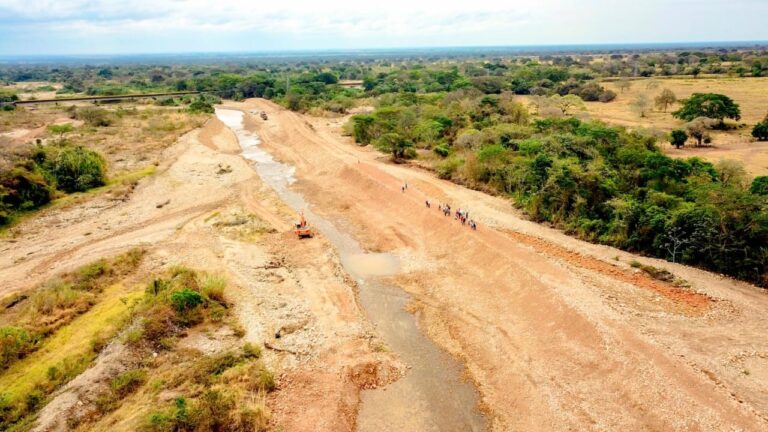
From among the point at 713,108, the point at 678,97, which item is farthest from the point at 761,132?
the point at 678,97

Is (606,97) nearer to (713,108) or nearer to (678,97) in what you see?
(678,97)

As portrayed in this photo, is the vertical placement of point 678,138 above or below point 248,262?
above

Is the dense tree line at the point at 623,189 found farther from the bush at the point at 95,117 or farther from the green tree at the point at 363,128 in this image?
the bush at the point at 95,117

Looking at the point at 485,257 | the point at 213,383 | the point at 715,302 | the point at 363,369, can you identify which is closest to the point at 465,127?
the point at 485,257

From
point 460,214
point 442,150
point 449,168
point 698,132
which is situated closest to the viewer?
point 460,214

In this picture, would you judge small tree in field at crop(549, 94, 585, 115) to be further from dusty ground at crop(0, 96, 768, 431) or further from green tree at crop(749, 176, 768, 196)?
green tree at crop(749, 176, 768, 196)
